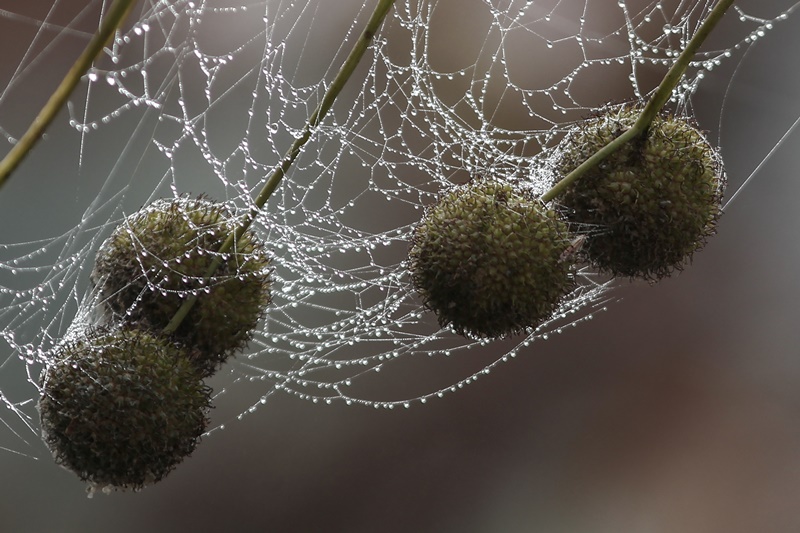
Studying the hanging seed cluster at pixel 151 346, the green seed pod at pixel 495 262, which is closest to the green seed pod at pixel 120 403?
the hanging seed cluster at pixel 151 346

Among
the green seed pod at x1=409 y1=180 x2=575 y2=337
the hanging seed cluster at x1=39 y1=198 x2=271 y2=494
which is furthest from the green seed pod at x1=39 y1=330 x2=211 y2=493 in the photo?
the green seed pod at x1=409 y1=180 x2=575 y2=337

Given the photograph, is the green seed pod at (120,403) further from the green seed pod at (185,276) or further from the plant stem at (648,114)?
the plant stem at (648,114)

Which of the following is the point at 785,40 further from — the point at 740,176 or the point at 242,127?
the point at 242,127

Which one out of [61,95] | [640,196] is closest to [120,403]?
[61,95]

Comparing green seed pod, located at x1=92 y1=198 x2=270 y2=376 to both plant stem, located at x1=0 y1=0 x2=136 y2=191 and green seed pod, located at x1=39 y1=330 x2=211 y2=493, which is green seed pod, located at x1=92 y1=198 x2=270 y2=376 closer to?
green seed pod, located at x1=39 y1=330 x2=211 y2=493

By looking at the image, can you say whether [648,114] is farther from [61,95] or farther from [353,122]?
[353,122]
